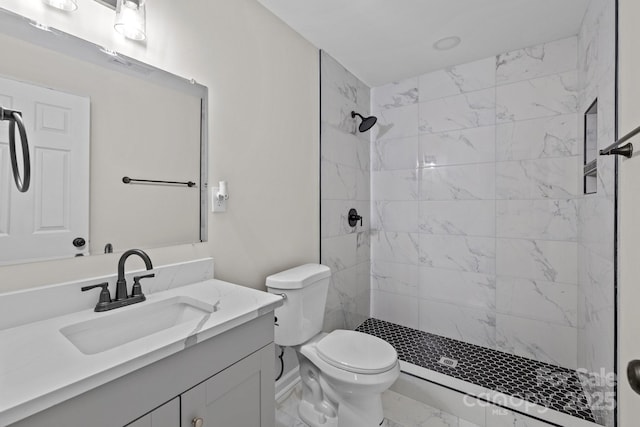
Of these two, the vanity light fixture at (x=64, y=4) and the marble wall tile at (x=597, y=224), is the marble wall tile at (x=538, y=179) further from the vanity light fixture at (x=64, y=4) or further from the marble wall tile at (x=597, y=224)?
the vanity light fixture at (x=64, y=4)

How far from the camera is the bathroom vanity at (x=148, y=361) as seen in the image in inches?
23.9

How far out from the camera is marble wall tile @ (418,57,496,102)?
2.29 metres

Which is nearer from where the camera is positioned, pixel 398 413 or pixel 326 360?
pixel 326 360

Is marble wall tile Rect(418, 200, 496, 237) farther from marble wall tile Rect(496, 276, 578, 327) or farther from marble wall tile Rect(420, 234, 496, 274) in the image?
marble wall tile Rect(496, 276, 578, 327)

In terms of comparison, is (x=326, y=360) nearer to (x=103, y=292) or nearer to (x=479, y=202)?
(x=103, y=292)

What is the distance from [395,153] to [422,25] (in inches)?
41.1

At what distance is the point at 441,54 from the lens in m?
2.26

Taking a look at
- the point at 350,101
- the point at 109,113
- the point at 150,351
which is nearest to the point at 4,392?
the point at 150,351

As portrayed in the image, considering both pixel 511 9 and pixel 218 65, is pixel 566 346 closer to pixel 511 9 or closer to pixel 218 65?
pixel 511 9

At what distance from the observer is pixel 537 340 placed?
211 centimetres

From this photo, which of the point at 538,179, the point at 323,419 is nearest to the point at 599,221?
the point at 538,179

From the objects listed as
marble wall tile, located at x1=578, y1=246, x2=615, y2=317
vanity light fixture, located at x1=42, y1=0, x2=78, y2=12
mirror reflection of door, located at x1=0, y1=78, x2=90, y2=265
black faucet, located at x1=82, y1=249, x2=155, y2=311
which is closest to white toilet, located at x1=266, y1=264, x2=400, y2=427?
black faucet, located at x1=82, y1=249, x2=155, y2=311

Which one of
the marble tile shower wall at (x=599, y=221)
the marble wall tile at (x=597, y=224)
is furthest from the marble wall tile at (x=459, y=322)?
the marble wall tile at (x=597, y=224)

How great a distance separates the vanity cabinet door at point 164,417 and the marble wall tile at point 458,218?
2.23 metres
